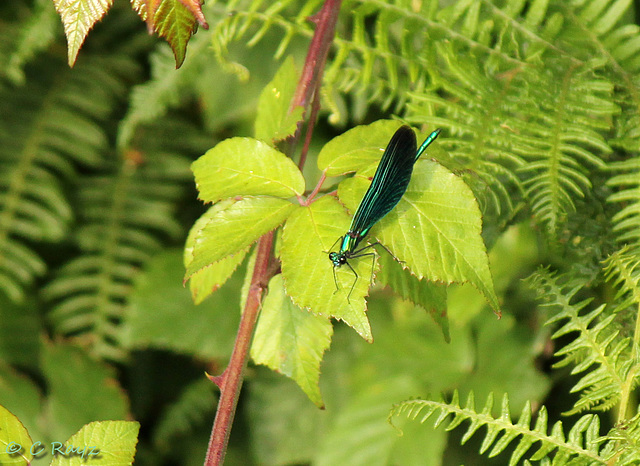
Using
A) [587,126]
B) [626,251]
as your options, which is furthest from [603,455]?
[587,126]

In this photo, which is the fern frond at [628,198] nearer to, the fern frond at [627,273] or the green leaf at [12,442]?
the fern frond at [627,273]

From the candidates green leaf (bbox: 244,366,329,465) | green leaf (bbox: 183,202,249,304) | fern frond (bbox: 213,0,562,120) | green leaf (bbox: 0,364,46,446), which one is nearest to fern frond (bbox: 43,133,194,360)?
green leaf (bbox: 0,364,46,446)

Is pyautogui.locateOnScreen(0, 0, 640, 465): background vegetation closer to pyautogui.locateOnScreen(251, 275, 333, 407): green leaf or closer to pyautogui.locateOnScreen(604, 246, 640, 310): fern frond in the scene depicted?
pyautogui.locateOnScreen(604, 246, 640, 310): fern frond

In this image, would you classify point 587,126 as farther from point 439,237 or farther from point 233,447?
point 233,447

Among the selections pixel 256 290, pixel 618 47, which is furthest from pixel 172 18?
pixel 618 47

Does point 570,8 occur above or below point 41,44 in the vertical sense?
above

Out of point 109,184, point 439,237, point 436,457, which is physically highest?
point 439,237
